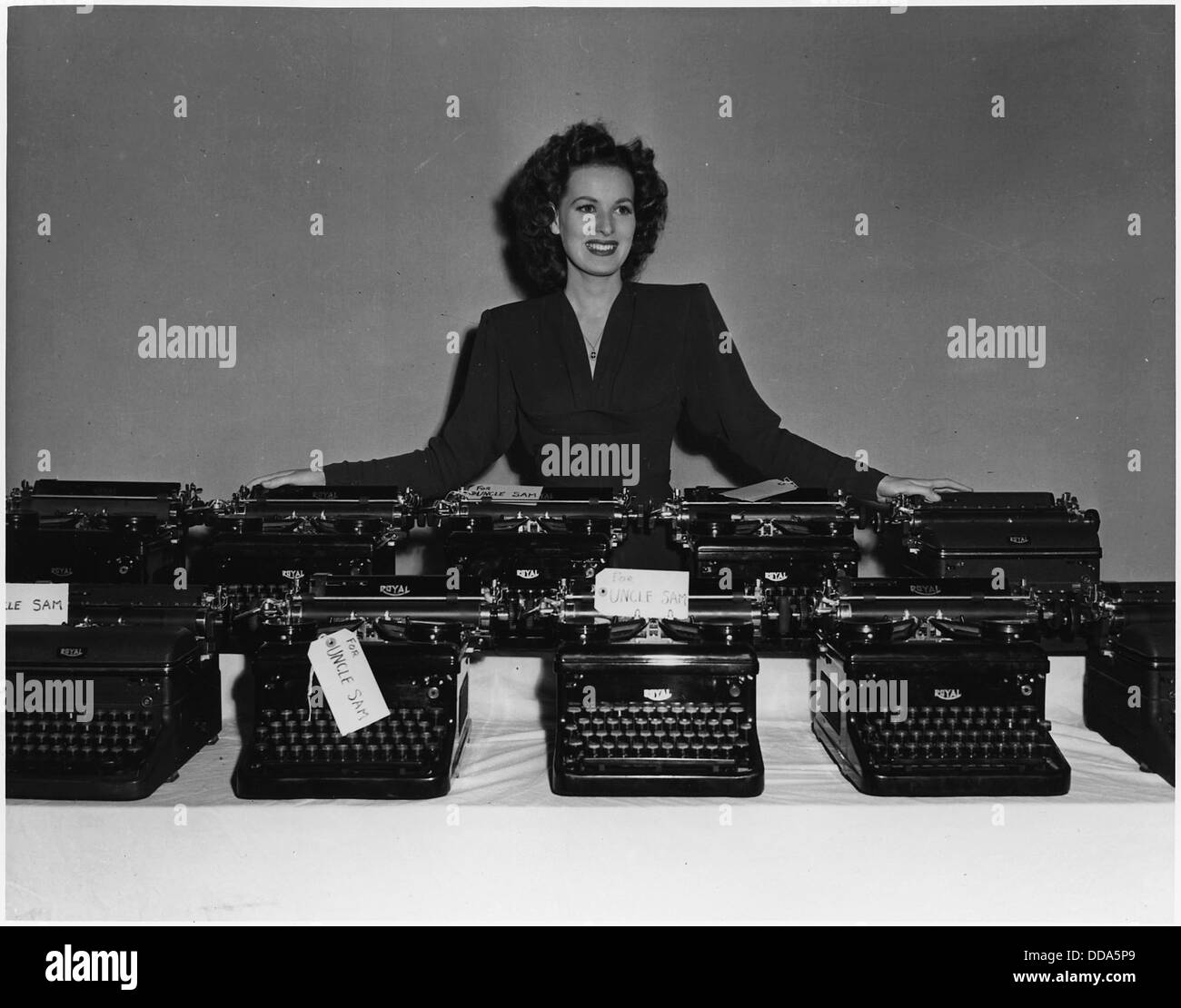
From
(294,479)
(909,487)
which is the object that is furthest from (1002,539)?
(294,479)

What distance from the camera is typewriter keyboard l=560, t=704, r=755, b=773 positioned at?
1.82m

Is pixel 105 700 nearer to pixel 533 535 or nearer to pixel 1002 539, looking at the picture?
pixel 533 535

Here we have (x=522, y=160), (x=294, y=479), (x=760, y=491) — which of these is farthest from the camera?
(x=522, y=160)

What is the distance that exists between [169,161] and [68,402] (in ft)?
4.06

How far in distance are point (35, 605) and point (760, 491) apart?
72.8 inches

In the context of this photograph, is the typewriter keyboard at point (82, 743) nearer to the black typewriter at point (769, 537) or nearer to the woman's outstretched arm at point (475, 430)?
the black typewriter at point (769, 537)

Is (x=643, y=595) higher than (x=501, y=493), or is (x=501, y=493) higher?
(x=501, y=493)

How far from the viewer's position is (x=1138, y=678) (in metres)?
1.95

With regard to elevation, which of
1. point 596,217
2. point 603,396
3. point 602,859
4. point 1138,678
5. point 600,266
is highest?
point 596,217

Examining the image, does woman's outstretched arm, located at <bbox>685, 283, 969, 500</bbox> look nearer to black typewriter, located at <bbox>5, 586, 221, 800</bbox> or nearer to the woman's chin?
the woman's chin

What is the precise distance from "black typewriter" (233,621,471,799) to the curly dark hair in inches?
92.8

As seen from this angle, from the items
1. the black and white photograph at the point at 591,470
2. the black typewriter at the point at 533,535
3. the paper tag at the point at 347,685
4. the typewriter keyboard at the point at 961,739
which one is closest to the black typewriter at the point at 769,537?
the black and white photograph at the point at 591,470


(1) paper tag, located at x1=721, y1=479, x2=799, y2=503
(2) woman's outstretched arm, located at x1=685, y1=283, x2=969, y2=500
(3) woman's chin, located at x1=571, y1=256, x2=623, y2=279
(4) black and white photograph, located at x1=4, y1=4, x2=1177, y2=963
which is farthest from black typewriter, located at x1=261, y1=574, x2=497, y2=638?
(3) woman's chin, located at x1=571, y1=256, x2=623, y2=279

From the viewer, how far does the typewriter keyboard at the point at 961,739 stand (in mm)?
1785
